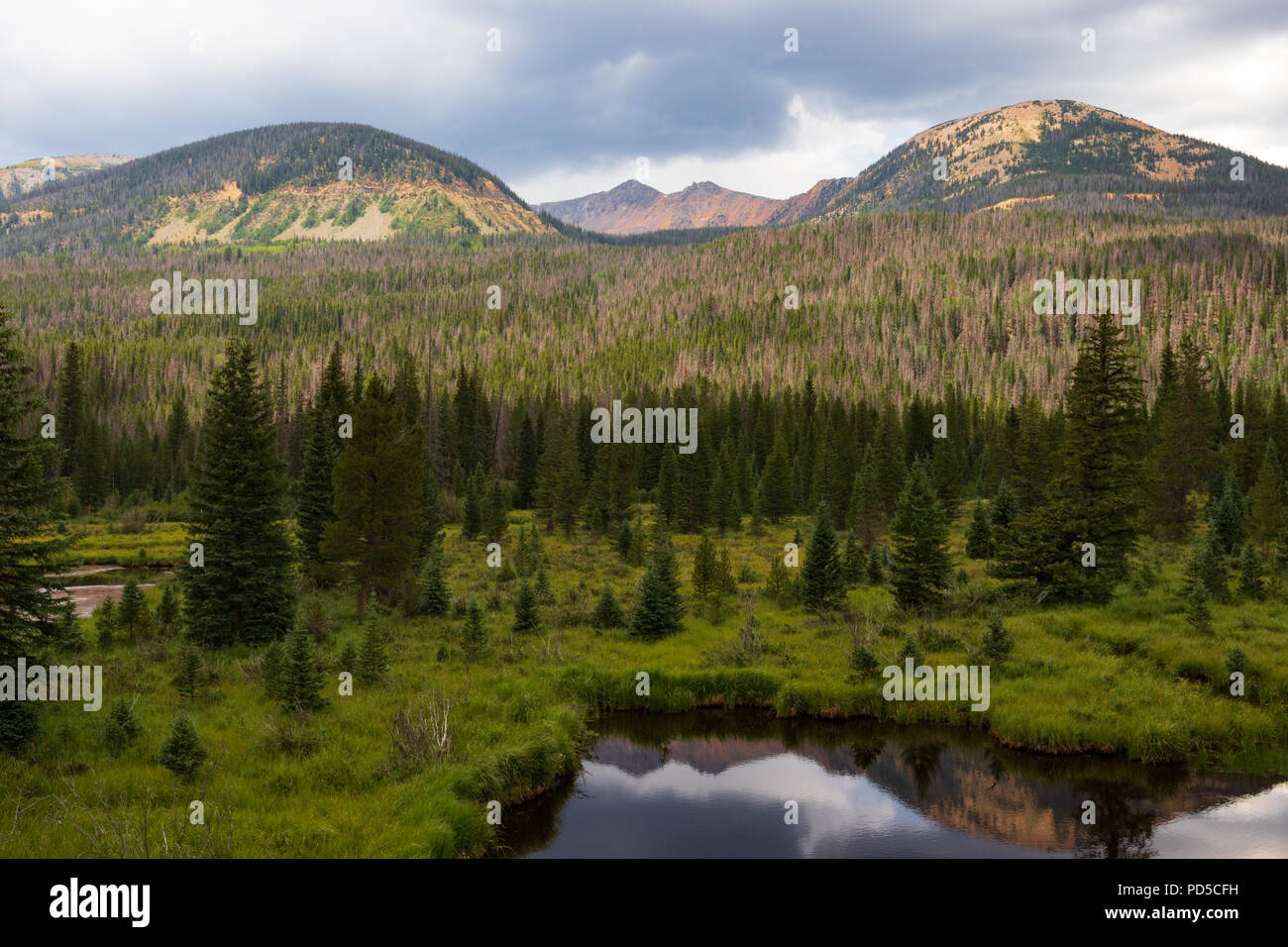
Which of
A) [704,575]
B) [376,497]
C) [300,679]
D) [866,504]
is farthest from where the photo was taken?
[866,504]

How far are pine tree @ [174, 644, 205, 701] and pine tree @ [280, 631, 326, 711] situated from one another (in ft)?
9.91

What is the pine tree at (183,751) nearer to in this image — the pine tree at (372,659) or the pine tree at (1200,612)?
the pine tree at (372,659)

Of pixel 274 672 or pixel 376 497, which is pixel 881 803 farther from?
pixel 376 497

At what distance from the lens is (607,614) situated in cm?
3272

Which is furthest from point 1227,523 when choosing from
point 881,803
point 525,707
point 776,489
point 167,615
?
point 167,615

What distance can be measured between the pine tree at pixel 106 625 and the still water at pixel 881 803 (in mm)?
20348

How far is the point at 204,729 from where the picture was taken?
18703 millimetres

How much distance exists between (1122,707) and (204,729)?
26428 mm

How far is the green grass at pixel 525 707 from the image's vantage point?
1406 cm

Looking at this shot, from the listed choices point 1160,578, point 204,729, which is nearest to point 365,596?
point 204,729

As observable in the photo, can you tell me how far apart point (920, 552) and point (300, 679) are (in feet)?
82.7

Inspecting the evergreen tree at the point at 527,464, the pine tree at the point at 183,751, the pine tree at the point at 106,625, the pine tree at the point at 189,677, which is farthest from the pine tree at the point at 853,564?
the evergreen tree at the point at 527,464

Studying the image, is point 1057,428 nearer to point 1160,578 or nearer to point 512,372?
point 1160,578
